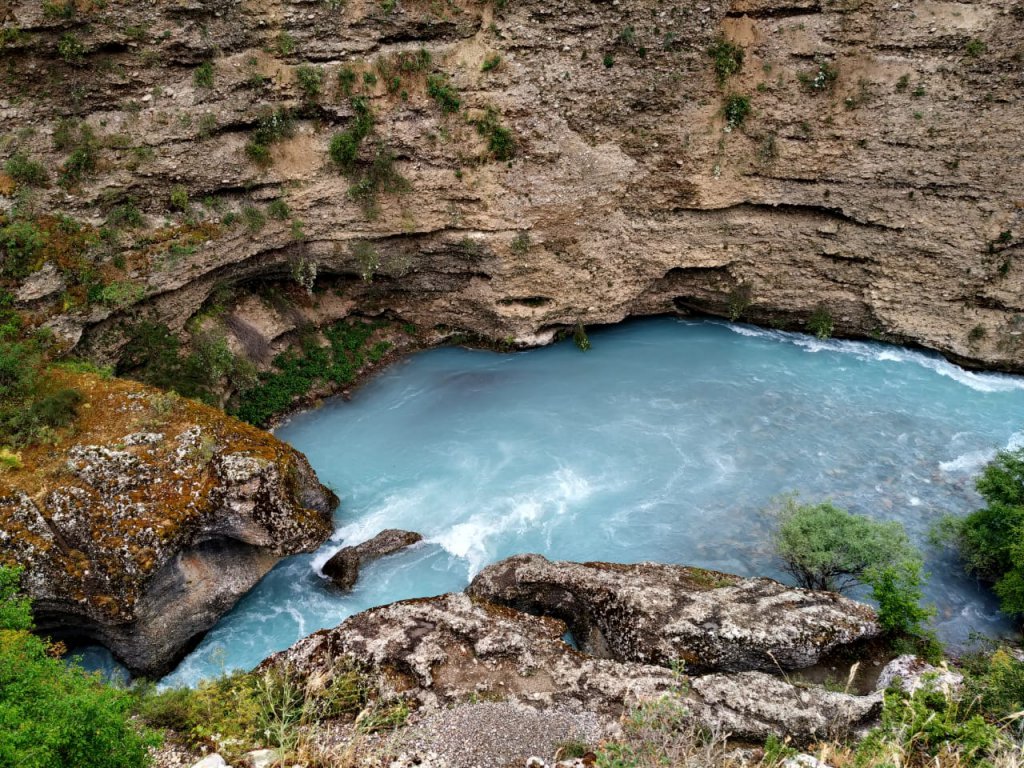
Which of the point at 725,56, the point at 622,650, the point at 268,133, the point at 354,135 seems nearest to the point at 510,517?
the point at 622,650

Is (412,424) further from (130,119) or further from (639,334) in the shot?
(130,119)

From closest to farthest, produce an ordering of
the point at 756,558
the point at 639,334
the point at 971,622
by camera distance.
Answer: the point at 971,622
the point at 756,558
the point at 639,334

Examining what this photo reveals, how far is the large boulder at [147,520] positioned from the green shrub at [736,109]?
563 inches

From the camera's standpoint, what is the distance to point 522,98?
17.0 meters

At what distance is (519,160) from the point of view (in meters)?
17.7

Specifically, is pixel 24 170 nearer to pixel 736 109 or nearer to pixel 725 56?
pixel 725 56

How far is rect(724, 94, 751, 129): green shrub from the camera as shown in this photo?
17406mm

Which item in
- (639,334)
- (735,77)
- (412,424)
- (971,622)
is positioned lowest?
(971,622)

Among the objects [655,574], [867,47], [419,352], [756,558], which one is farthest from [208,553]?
[867,47]

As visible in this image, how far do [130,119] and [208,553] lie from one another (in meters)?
10.1

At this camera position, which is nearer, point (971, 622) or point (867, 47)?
point (971, 622)

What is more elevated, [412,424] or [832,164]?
[832,164]

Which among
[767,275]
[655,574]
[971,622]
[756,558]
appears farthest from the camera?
[767,275]

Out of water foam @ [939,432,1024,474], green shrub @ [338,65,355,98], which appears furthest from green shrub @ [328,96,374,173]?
water foam @ [939,432,1024,474]
